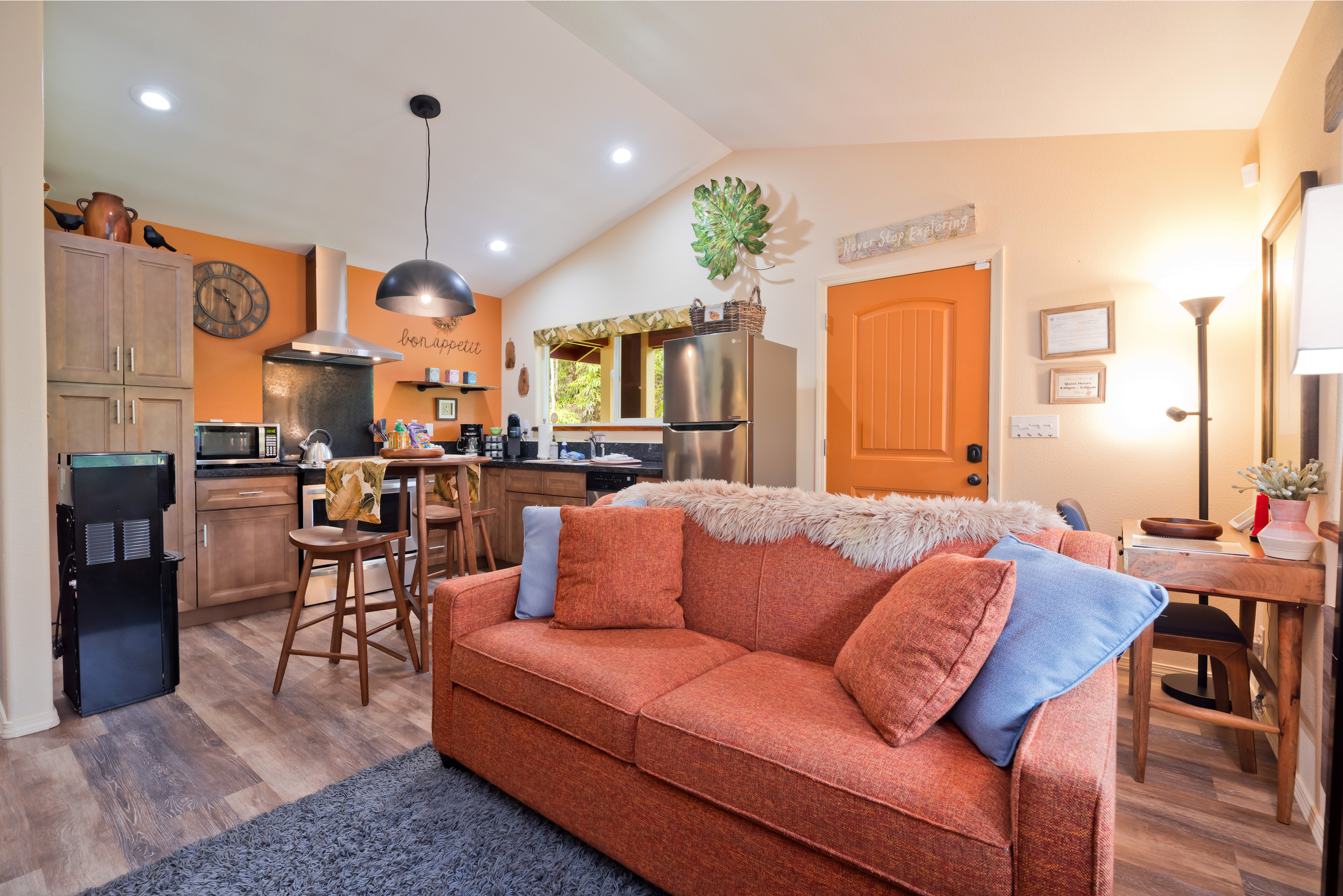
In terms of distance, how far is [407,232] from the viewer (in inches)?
173

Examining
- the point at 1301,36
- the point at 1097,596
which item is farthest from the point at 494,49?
the point at 1097,596

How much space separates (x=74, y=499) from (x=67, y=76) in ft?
6.64

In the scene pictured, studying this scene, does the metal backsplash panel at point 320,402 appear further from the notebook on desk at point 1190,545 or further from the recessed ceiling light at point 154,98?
the notebook on desk at point 1190,545

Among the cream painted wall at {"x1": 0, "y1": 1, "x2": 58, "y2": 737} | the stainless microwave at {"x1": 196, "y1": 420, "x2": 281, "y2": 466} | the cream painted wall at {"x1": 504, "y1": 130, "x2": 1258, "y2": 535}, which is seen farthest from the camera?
the stainless microwave at {"x1": 196, "y1": 420, "x2": 281, "y2": 466}

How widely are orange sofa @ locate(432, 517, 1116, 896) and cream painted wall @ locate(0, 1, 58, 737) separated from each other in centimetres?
161

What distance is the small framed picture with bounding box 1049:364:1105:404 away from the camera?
281 centimetres

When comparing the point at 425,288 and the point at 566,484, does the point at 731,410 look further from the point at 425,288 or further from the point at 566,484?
the point at 425,288

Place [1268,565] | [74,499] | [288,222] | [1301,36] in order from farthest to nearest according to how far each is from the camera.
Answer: [288,222]
[74,499]
[1301,36]
[1268,565]

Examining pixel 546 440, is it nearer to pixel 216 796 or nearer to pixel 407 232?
pixel 407 232

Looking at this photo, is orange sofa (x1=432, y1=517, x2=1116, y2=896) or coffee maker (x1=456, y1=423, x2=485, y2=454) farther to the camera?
coffee maker (x1=456, y1=423, x2=485, y2=454)

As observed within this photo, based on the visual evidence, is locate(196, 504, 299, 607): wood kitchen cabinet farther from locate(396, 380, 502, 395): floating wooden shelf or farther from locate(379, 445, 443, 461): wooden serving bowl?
locate(396, 380, 502, 395): floating wooden shelf

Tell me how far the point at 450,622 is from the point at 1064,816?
1614 mm

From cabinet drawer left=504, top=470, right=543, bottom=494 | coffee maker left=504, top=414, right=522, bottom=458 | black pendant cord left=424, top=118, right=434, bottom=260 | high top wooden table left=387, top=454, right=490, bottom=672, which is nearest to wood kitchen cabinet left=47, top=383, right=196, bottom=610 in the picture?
high top wooden table left=387, top=454, right=490, bottom=672

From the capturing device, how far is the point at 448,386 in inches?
205
